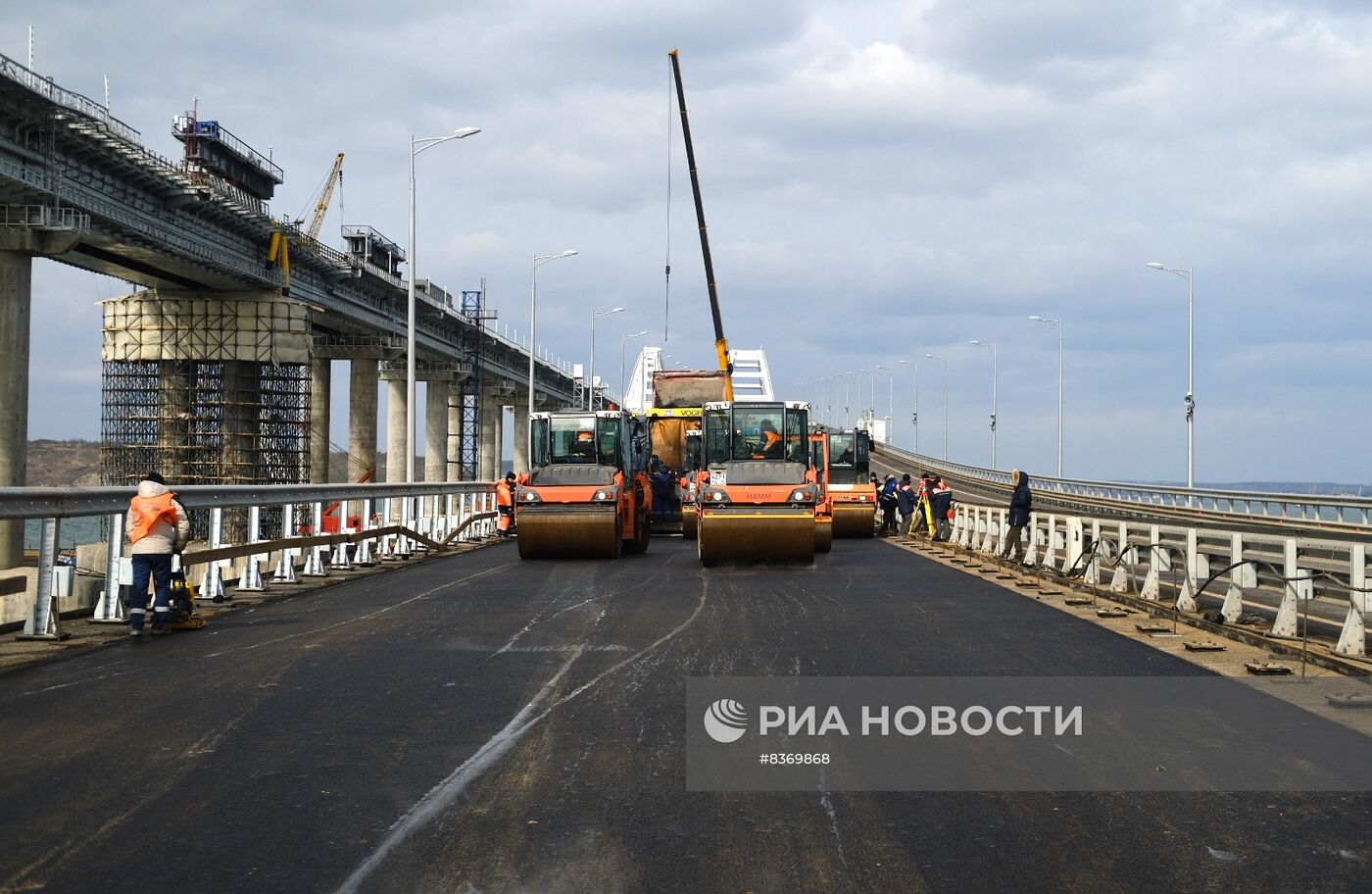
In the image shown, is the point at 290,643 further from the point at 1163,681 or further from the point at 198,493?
the point at 1163,681

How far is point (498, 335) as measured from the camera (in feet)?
285

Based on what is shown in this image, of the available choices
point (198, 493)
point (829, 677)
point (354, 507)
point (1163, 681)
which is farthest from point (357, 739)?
point (354, 507)

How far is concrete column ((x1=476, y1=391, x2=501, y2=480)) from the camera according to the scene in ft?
323

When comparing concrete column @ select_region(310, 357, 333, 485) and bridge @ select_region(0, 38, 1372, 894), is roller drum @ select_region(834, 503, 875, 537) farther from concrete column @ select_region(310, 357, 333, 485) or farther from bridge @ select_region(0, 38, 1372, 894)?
concrete column @ select_region(310, 357, 333, 485)

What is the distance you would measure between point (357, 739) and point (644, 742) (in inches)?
71.0

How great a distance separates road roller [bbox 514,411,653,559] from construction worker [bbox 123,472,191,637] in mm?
10943

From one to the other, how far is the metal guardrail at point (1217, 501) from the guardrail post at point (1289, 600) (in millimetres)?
20791

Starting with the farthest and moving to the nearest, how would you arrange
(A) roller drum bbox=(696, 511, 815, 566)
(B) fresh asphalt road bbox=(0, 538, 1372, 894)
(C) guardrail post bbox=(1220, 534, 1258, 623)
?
(A) roller drum bbox=(696, 511, 815, 566) < (C) guardrail post bbox=(1220, 534, 1258, 623) < (B) fresh asphalt road bbox=(0, 538, 1372, 894)

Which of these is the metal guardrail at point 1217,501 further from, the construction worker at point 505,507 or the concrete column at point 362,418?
the concrete column at point 362,418

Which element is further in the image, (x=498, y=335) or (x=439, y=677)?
(x=498, y=335)

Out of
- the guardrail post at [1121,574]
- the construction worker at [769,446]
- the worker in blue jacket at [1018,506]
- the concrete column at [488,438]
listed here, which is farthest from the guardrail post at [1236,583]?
the concrete column at [488,438]

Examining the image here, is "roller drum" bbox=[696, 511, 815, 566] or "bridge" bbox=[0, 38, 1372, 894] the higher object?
"roller drum" bbox=[696, 511, 815, 566]

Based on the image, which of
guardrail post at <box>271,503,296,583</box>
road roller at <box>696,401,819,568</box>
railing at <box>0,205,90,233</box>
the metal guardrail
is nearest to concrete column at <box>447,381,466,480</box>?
the metal guardrail

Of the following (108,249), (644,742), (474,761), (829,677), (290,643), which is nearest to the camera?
(474,761)
